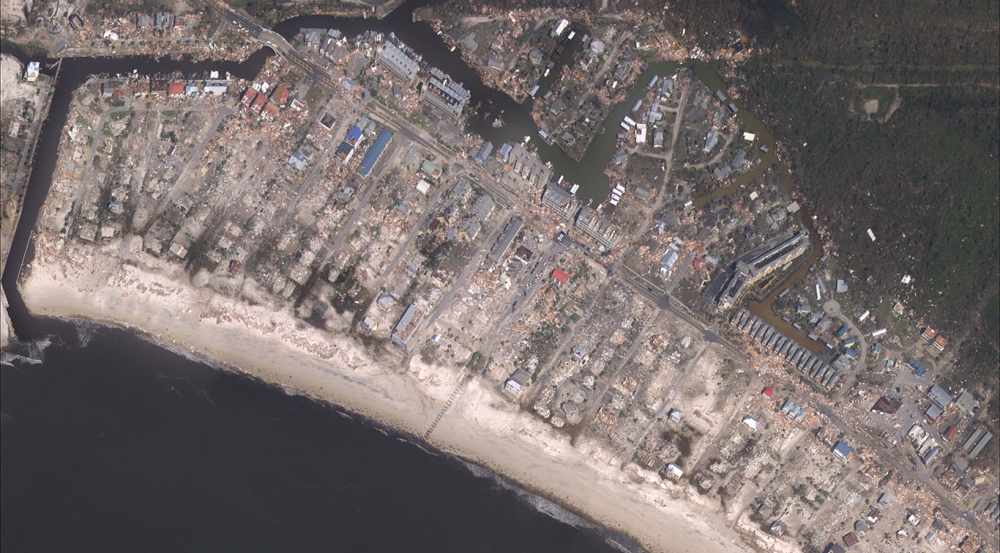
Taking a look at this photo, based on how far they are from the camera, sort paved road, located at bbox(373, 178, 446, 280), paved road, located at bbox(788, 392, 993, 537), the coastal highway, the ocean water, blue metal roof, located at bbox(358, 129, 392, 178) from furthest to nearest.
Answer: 1. the coastal highway
2. paved road, located at bbox(788, 392, 993, 537)
3. blue metal roof, located at bbox(358, 129, 392, 178)
4. paved road, located at bbox(373, 178, 446, 280)
5. the ocean water

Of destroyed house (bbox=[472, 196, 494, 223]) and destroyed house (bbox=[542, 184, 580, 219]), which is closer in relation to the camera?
destroyed house (bbox=[472, 196, 494, 223])

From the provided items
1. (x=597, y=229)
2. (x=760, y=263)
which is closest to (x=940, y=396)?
(x=760, y=263)

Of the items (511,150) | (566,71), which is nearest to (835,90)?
(566,71)

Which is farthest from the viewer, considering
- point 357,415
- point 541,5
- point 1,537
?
point 541,5

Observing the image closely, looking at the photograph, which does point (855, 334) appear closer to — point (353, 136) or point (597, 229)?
point (597, 229)

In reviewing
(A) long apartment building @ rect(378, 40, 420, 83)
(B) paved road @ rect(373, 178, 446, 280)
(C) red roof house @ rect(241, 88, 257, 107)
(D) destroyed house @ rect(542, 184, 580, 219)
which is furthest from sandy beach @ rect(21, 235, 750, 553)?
(A) long apartment building @ rect(378, 40, 420, 83)

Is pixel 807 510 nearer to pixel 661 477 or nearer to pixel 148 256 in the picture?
pixel 661 477

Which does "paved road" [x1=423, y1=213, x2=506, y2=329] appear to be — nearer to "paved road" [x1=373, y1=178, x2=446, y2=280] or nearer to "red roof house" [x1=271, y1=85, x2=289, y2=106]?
"paved road" [x1=373, y1=178, x2=446, y2=280]
